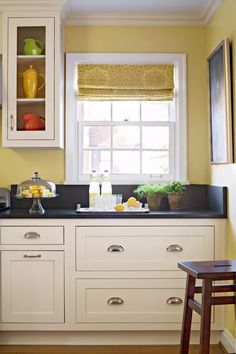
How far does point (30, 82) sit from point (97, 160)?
81cm

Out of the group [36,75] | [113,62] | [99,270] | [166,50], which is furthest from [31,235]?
[166,50]

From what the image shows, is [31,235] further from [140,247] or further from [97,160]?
[97,160]

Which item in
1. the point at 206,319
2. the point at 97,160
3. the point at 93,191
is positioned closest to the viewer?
the point at 206,319

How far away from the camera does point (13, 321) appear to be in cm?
324

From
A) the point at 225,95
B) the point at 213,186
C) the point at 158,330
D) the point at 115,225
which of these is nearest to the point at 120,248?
the point at 115,225

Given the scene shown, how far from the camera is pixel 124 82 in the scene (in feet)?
12.4

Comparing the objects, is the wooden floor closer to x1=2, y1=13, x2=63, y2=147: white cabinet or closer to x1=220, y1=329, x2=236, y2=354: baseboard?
x1=220, y1=329, x2=236, y2=354: baseboard

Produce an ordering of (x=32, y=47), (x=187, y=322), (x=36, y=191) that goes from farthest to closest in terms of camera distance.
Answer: (x=32, y=47) → (x=36, y=191) → (x=187, y=322)

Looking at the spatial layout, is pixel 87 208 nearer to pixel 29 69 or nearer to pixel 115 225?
pixel 115 225

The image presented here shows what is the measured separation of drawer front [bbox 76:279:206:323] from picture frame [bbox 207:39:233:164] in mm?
929

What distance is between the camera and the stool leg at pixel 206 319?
207 cm

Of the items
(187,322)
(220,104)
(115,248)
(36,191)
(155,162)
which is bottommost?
(187,322)

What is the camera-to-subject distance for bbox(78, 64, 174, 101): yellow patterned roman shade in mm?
3777

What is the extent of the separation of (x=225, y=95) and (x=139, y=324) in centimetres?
162
